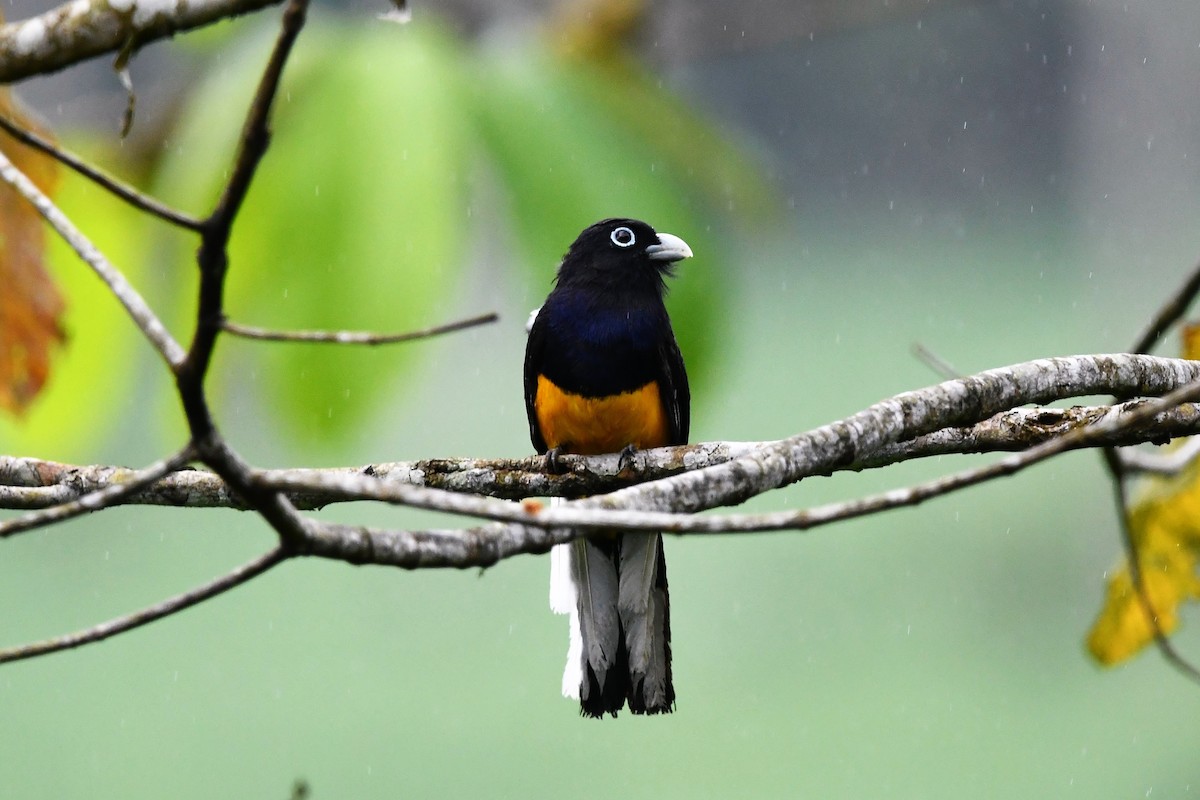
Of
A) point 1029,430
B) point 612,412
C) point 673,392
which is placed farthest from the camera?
point 673,392

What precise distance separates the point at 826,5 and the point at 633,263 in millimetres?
1143

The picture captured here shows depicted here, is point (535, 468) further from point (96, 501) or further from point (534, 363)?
point (96, 501)

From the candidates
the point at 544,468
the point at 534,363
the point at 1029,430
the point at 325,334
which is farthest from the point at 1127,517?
the point at 325,334

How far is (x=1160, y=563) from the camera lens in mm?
2713

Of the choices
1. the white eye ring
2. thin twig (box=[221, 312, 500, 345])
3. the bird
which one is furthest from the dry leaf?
thin twig (box=[221, 312, 500, 345])

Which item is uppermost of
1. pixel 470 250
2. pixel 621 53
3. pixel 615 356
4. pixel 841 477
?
pixel 841 477

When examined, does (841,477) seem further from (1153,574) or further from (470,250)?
(470,250)

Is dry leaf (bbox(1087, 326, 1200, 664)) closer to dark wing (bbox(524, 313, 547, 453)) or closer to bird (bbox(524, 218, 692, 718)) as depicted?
bird (bbox(524, 218, 692, 718))

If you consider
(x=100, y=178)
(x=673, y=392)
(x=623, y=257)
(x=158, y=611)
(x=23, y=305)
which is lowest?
(x=158, y=611)

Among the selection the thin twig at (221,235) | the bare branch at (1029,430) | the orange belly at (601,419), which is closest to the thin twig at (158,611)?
the thin twig at (221,235)

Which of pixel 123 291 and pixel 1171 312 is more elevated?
pixel 1171 312

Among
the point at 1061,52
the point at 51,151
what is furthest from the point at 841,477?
the point at 51,151

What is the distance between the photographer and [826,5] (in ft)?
9.20

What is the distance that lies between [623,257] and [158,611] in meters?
2.65
